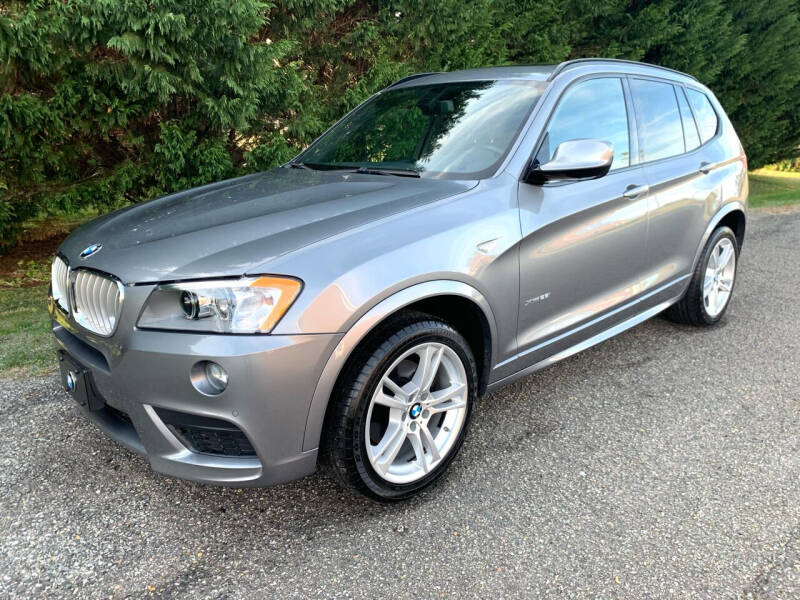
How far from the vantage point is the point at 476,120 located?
3248 mm

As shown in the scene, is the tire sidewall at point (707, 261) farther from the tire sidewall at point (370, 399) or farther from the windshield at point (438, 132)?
the tire sidewall at point (370, 399)

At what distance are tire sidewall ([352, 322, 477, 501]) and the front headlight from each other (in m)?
0.44

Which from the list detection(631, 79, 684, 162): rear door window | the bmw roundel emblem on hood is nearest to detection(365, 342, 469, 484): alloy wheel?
the bmw roundel emblem on hood

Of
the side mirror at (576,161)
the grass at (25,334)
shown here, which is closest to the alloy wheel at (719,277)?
the side mirror at (576,161)

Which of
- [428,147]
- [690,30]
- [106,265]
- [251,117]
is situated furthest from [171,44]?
[690,30]

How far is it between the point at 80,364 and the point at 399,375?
125 cm

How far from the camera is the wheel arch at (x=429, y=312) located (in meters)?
2.27

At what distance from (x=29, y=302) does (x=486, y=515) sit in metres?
4.58

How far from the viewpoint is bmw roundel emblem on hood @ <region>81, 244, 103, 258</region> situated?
2.59 metres

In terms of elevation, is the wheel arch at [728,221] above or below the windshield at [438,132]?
below

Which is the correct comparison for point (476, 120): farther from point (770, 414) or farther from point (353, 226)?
point (770, 414)

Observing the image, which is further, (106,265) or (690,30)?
(690,30)

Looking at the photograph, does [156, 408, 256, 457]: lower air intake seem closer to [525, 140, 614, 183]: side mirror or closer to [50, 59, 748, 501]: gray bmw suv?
[50, 59, 748, 501]: gray bmw suv

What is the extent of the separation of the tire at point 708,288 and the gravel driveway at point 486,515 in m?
0.90
